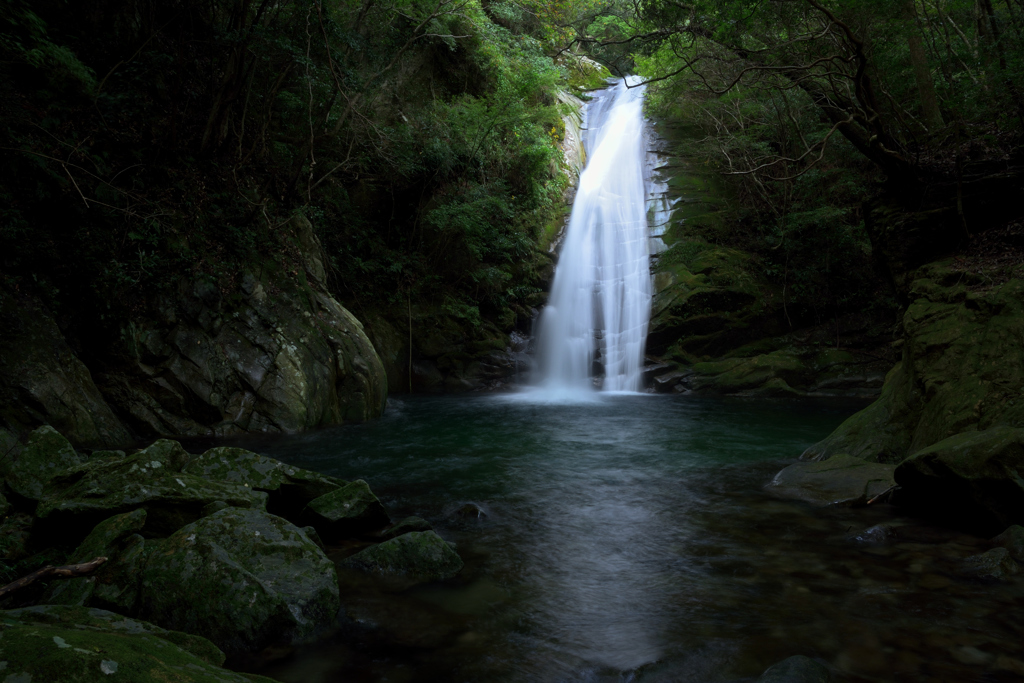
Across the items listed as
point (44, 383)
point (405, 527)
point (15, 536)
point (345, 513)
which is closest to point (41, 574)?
point (15, 536)

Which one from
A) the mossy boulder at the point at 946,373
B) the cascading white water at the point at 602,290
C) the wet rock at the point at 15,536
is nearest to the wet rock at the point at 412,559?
the wet rock at the point at 15,536

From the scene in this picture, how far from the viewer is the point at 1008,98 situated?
7094 mm

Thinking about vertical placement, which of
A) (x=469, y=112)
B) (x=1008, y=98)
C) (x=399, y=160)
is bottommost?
(x=1008, y=98)

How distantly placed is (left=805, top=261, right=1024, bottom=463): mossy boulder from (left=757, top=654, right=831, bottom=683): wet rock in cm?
346

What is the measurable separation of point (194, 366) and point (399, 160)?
8075 mm

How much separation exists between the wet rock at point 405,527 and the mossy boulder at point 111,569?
Result: 5.61 feet

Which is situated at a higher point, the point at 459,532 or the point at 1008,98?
the point at 1008,98

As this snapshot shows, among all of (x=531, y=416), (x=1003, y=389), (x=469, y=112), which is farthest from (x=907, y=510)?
(x=469, y=112)

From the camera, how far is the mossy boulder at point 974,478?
164 inches

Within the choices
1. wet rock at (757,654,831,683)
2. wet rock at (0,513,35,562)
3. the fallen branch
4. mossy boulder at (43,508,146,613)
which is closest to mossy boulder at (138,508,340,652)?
mossy boulder at (43,508,146,613)

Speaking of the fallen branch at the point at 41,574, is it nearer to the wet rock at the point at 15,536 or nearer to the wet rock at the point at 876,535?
the wet rock at the point at 15,536

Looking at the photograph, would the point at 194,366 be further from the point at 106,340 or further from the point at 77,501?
the point at 77,501

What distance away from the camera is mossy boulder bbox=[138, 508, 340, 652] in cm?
297

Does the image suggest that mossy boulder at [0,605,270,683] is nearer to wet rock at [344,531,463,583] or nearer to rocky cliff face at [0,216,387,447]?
wet rock at [344,531,463,583]
